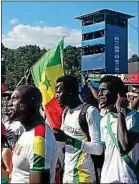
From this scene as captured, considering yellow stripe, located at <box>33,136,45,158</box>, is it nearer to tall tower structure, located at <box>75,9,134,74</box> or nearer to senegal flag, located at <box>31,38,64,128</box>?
senegal flag, located at <box>31,38,64,128</box>

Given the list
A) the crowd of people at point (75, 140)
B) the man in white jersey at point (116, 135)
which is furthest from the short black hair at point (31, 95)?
the man in white jersey at point (116, 135)

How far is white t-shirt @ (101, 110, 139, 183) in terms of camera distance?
3191mm

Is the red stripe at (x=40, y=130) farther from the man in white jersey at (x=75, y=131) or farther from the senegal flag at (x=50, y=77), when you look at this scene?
the senegal flag at (x=50, y=77)

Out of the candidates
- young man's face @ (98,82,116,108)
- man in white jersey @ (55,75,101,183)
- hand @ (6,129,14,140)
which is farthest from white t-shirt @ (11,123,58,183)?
hand @ (6,129,14,140)

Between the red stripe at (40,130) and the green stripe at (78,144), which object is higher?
the red stripe at (40,130)

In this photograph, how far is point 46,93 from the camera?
5.38 m

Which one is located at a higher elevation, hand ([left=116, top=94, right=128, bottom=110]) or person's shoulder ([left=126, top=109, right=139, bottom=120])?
hand ([left=116, top=94, right=128, bottom=110])

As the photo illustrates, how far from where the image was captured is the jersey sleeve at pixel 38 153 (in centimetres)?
240

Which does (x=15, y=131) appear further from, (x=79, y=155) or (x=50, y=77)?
(x=79, y=155)

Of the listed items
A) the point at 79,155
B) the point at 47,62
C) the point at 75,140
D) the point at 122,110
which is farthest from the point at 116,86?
the point at 47,62

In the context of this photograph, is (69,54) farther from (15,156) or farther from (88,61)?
(15,156)

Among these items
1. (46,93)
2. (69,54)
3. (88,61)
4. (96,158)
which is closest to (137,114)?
(96,158)

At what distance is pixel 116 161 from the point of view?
3.24 meters

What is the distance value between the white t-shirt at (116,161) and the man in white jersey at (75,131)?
0.84 ft
